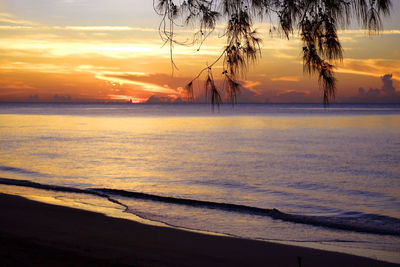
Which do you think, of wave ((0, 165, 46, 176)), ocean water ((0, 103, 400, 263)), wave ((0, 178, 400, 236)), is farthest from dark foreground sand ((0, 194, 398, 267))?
wave ((0, 165, 46, 176))

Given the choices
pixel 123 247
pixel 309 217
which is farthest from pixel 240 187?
pixel 123 247

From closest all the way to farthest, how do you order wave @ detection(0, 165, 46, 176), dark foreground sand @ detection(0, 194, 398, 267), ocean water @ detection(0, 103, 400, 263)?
dark foreground sand @ detection(0, 194, 398, 267)
ocean water @ detection(0, 103, 400, 263)
wave @ detection(0, 165, 46, 176)

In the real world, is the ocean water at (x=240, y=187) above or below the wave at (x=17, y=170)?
below

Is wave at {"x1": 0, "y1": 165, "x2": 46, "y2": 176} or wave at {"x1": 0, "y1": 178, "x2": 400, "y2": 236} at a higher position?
wave at {"x1": 0, "y1": 165, "x2": 46, "y2": 176}

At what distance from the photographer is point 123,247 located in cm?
714

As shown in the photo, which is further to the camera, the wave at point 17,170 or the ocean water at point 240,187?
the wave at point 17,170

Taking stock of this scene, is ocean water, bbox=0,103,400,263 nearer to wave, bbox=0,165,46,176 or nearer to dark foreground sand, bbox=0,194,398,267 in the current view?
wave, bbox=0,165,46,176

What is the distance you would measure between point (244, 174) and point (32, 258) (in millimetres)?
12495

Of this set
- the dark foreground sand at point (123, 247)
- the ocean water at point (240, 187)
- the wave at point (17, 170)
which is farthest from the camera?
the wave at point (17, 170)

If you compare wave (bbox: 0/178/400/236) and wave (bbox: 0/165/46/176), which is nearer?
wave (bbox: 0/178/400/236)

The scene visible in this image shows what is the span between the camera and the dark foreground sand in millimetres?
6129

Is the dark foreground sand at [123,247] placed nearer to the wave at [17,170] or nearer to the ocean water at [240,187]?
the ocean water at [240,187]

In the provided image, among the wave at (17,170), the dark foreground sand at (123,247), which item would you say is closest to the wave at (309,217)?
the dark foreground sand at (123,247)

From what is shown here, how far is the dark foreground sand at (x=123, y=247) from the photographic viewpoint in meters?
6.13
